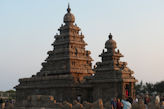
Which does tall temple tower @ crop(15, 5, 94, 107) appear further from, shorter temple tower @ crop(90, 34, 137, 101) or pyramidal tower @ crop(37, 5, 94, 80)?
shorter temple tower @ crop(90, 34, 137, 101)

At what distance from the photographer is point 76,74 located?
145 ft

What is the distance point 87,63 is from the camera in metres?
47.8

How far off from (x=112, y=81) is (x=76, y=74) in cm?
803

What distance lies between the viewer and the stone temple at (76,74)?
1512 inches

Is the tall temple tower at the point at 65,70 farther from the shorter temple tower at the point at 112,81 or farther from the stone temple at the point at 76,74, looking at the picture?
the shorter temple tower at the point at 112,81

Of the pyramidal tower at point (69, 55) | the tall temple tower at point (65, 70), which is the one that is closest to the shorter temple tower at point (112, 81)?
the tall temple tower at point (65, 70)

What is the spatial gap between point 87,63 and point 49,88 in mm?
8280

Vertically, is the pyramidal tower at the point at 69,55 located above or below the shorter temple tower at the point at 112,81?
above

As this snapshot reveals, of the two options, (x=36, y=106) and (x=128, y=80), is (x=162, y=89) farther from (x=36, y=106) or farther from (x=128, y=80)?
(x=36, y=106)

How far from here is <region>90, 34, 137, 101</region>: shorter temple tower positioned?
37469 mm

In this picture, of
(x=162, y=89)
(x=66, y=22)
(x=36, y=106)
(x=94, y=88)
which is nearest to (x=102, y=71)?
(x=94, y=88)

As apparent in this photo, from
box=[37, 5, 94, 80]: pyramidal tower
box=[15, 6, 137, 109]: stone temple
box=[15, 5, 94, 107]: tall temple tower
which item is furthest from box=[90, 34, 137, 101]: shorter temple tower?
box=[37, 5, 94, 80]: pyramidal tower

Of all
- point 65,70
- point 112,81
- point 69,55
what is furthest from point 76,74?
point 112,81

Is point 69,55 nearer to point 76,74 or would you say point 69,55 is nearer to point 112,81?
point 76,74
